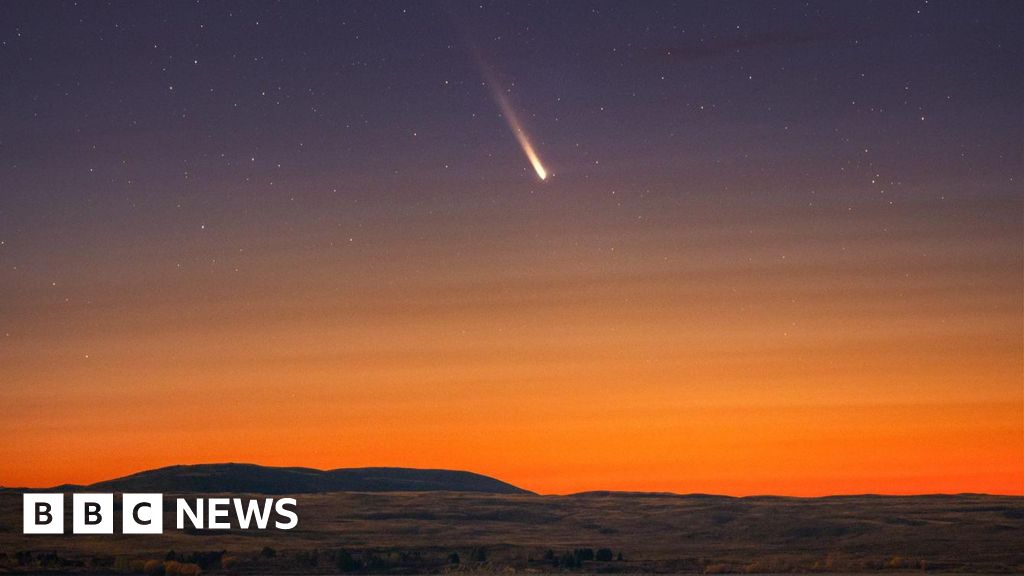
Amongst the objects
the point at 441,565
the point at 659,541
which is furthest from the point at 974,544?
the point at 441,565

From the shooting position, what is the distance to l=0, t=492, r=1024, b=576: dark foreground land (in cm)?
7188

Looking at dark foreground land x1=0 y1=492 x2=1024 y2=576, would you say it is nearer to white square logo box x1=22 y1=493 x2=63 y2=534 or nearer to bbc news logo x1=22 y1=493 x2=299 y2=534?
white square logo box x1=22 y1=493 x2=63 y2=534

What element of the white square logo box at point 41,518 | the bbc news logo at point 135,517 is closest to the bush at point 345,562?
the bbc news logo at point 135,517

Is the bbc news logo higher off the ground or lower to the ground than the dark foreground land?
higher

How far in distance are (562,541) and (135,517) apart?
37.8m

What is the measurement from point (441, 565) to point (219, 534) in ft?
108

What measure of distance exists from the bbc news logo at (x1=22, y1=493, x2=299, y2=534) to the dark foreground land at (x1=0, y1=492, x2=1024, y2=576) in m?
2.04

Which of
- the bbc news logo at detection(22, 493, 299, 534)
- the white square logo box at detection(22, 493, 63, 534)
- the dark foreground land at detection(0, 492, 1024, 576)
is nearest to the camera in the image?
the dark foreground land at detection(0, 492, 1024, 576)

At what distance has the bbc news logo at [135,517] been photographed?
97.9 metres

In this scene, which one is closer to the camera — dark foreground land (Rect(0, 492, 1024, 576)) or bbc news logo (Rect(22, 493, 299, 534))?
dark foreground land (Rect(0, 492, 1024, 576))

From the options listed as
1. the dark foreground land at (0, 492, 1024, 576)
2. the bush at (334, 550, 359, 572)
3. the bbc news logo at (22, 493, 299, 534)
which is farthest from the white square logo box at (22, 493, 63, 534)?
the bush at (334, 550, 359, 572)

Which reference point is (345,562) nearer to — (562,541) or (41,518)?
(562,541)

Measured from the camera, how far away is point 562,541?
10312cm

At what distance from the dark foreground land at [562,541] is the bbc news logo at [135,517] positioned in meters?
2.04
